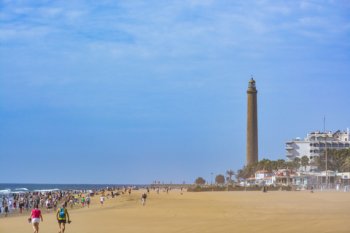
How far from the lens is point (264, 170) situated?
404 feet

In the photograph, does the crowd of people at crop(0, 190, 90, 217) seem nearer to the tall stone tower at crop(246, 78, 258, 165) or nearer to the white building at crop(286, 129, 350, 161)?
the tall stone tower at crop(246, 78, 258, 165)

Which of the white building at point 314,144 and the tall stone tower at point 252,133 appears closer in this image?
the white building at point 314,144

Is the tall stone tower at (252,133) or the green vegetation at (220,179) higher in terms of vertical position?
the tall stone tower at (252,133)

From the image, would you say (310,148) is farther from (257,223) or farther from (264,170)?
(257,223)

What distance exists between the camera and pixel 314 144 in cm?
13375

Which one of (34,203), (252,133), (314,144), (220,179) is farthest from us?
(220,179)

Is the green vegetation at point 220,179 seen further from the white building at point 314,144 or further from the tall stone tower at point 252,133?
the white building at point 314,144

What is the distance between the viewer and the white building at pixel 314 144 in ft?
438

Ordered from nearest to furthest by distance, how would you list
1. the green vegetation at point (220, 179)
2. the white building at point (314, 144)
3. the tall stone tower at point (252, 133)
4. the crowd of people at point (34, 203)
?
the crowd of people at point (34, 203), the white building at point (314, 144), the tall stone tower at point (252, 133), the green vegetation at point (220, 179)

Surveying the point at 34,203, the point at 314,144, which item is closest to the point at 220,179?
the point at 314,144

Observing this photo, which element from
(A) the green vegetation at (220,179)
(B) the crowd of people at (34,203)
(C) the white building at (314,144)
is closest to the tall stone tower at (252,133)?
(C) the white building at (314,144)

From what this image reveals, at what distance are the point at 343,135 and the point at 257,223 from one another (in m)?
117

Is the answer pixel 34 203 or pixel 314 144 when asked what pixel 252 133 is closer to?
pixel 314 144

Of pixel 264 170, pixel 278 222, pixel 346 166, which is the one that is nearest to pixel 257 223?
pixel 278 222
